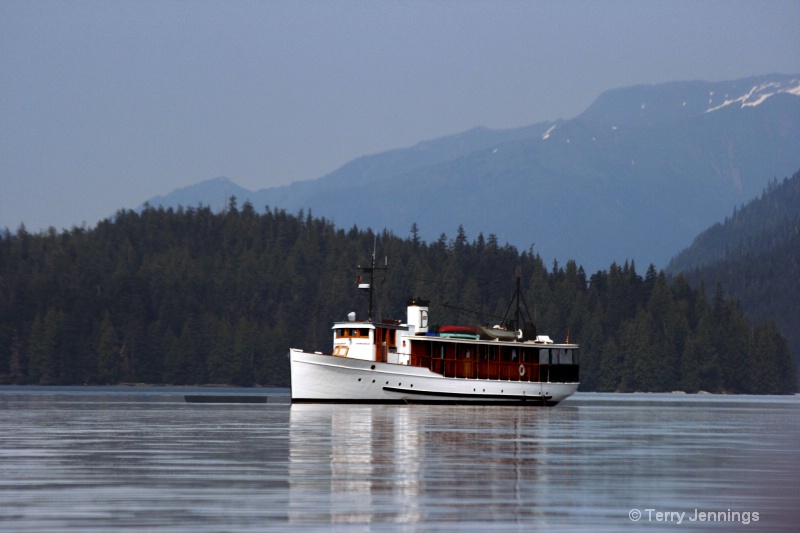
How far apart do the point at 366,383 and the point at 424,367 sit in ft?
19.9

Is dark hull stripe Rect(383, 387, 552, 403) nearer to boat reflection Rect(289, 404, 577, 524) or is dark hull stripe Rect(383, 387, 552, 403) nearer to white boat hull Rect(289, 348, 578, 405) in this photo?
white boat hull Rect(289, 348, 578, 405)

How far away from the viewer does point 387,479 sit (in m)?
33.2

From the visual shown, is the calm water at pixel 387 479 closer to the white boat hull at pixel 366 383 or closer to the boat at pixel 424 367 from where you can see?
the white boat hull at pixel 366 383

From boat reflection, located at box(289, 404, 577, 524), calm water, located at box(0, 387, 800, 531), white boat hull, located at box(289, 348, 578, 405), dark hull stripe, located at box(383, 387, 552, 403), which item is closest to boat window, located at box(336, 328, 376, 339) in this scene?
white boat hull, located at box(289, 348, 578, 405)

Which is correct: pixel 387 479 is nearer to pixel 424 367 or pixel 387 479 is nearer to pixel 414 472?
pixel 414 472

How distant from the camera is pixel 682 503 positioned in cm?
2927

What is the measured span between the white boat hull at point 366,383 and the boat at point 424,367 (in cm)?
7

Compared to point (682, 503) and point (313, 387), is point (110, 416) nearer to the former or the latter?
point (313, 387)

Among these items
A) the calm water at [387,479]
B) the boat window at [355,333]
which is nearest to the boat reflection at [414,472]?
the calm water at [387,479]

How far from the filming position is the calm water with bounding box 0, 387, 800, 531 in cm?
2591

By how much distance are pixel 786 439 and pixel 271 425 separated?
23472 millimetres

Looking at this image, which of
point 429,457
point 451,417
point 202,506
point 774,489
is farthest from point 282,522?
point 451,417

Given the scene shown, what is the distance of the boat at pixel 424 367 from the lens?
9531 centimetres

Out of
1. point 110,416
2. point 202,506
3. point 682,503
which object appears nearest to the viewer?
point 202,506
